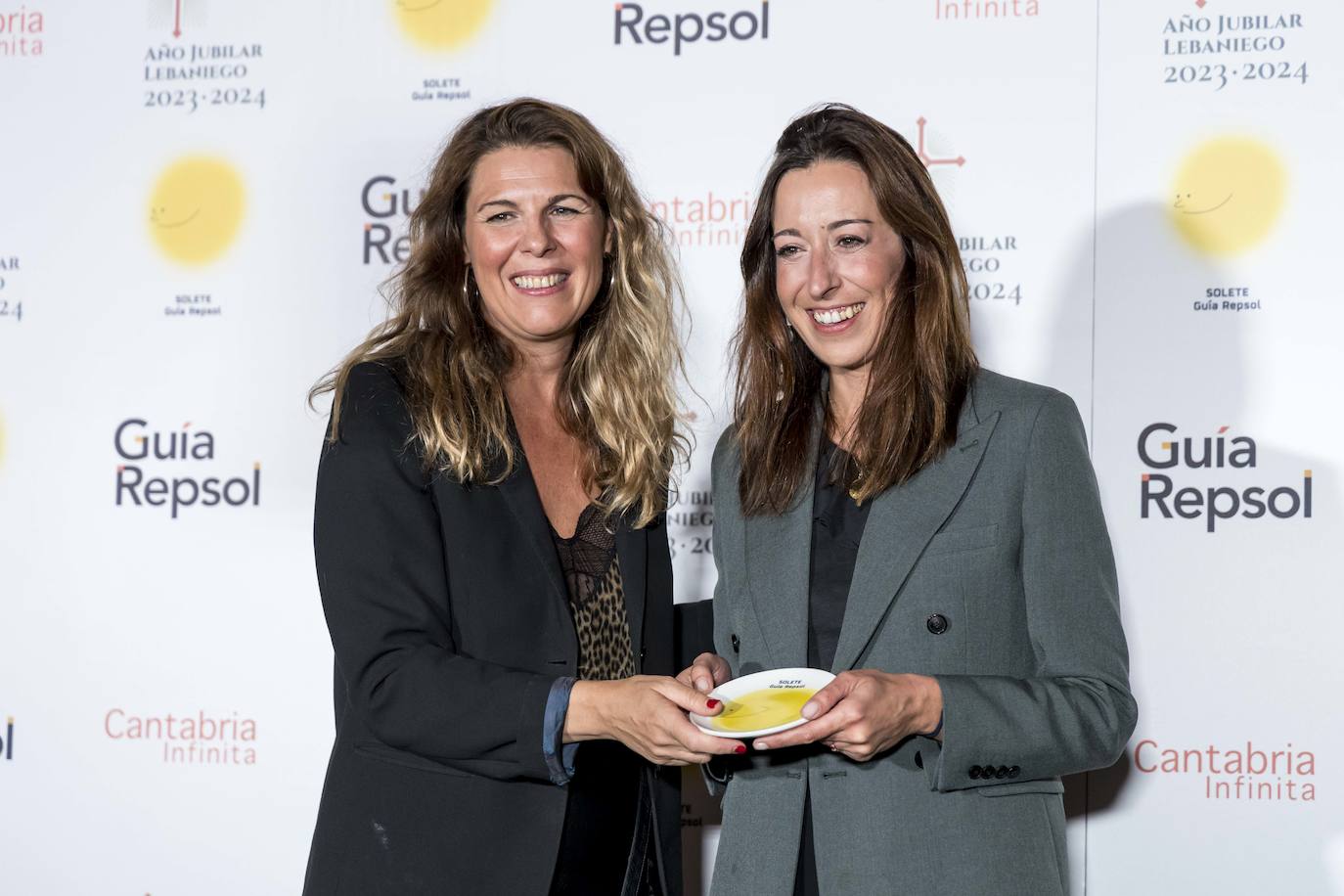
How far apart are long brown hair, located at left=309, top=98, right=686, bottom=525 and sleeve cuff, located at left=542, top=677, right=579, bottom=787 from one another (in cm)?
39

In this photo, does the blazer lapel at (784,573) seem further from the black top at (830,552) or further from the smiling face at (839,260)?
the smiling face at (839,260)

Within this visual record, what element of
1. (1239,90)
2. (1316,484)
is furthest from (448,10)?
(1316,484)

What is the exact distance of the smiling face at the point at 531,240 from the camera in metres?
2.32

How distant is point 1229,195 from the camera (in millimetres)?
3168

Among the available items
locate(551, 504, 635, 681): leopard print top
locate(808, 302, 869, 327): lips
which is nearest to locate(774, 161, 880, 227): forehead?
locate(808, 302, 869, 327): lips

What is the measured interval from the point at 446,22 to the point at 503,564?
2.06m

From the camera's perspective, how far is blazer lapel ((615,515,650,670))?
2.25 metres

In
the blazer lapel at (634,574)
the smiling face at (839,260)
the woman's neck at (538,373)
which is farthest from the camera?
the woman's neck at (538,373)

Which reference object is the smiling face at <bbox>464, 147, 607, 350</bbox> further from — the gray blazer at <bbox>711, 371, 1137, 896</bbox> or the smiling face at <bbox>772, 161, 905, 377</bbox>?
the gray blazer at <bbox>711, 371, 1137, 896</bbox>

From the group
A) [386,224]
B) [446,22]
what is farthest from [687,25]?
[386,224]

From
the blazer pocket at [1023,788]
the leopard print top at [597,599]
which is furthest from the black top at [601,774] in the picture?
Answer: the blazer pocket at [1023,788]

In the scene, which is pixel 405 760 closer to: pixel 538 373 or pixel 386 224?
pixel 538 373

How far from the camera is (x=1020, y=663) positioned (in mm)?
1973

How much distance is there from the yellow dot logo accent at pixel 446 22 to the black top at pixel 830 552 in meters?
2.02
